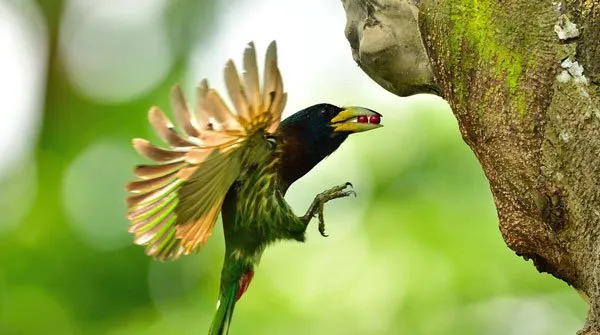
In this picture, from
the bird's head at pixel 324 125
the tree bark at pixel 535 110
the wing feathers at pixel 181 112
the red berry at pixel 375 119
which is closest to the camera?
the tree bark at pixel 535 110

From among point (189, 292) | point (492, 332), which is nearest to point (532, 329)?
point (492, 332)

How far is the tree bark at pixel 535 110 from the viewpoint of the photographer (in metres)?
2.53

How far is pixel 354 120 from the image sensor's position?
12.7 feet

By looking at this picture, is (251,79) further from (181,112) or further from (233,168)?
(233,168)

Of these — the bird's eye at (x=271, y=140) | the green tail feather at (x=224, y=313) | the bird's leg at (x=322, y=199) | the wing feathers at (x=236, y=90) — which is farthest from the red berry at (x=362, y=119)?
the wing feathers at (x=236, y=90)

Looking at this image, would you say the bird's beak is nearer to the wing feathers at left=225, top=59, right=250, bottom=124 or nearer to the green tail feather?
the green tail feather

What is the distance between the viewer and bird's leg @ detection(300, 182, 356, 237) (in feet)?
12.3

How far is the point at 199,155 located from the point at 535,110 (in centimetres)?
92

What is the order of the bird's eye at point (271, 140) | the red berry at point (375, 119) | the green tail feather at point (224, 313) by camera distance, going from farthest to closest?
the red berry at point (375, 119)
the green tail feather at point (224, 313)
the bird's eye at point (271, 140)

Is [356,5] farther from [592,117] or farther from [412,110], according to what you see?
[412,110]

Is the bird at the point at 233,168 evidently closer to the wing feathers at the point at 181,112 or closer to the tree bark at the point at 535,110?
the wing feathers at the point at 181,112

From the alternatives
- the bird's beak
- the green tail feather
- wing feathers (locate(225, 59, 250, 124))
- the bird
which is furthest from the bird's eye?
the green tail feather

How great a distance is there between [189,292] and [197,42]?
65.6 inches

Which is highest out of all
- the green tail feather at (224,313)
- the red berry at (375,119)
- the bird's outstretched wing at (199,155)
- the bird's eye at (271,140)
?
the red berry at (375,119)
